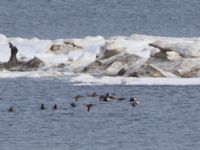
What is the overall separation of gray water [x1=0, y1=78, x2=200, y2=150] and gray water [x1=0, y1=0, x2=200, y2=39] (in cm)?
2498

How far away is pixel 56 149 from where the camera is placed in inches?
1622

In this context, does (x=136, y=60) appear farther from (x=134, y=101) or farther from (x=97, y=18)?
(x=97, y=18)

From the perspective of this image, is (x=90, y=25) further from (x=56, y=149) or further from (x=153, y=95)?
(x=56, y=149)

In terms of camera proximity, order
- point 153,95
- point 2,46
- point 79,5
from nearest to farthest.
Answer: point 153,95, point 2,46, point 79,5

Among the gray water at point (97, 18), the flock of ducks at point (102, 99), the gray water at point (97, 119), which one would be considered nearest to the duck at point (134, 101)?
the flock of ducks at point (102, 99)

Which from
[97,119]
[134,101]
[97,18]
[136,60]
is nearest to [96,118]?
[97,119]

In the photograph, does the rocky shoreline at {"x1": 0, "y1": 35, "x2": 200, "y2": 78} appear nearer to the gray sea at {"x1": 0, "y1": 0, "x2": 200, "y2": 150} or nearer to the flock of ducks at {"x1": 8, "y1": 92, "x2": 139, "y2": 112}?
the gray sea at {"x1": 0, "y1": 0, "x2": 200, "y2": 150}

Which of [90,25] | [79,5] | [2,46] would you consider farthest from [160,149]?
[79,5]

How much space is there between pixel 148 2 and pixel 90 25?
2016 centimetres

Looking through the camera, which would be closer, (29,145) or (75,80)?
(29,145)

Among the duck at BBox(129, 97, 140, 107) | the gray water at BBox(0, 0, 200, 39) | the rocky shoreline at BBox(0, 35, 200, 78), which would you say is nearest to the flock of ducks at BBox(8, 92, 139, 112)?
the duck at BBox(129, 97, 140, 107)

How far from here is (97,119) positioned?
155 ft

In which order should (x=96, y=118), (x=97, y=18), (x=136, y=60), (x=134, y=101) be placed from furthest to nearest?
(x=97, y=18), (x=136, y=60), (x=134, y=101), (x=96, y=118)

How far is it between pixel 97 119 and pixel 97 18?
48.3 m
